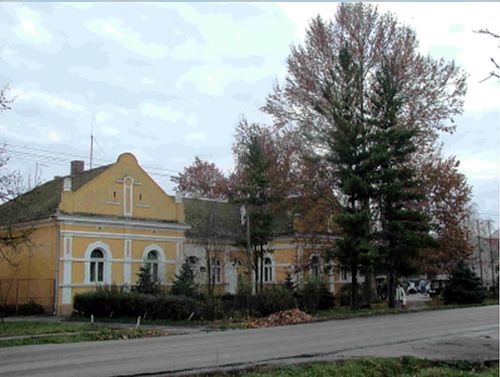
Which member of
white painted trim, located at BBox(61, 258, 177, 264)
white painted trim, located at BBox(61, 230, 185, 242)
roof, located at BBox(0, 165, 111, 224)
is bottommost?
white painted trim, located at BBox(61, 258, 177, 264)

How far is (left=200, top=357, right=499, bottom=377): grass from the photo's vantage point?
443 inches

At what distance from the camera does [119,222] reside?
39.4 m

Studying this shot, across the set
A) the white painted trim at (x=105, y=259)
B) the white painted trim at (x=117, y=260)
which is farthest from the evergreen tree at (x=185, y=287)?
the white painted trim at (x=105, y=259)

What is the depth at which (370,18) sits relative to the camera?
4006 cm

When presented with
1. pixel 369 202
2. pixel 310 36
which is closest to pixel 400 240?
pixel 369 202

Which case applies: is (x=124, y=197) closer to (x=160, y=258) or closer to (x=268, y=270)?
(x=160, y=258)

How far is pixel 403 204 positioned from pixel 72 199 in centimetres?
1936

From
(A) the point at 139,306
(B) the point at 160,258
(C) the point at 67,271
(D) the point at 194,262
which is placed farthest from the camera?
(D) the point at 194,262

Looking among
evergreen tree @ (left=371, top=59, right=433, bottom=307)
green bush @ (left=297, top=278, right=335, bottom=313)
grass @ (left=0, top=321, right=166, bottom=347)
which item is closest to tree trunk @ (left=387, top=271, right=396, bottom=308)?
evergreen tree @ (left=371, top=59, right=433, bottom=307)

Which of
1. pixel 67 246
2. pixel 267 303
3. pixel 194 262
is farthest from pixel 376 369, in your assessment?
pixel 194 262

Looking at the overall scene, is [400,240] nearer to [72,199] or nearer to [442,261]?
[442,261]

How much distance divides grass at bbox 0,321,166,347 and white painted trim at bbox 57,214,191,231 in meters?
11.0

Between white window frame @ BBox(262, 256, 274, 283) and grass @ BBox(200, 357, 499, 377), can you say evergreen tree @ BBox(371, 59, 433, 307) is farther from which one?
grass @ BBox(200, 357, 499, 377)

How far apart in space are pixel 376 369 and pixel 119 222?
29.4m
